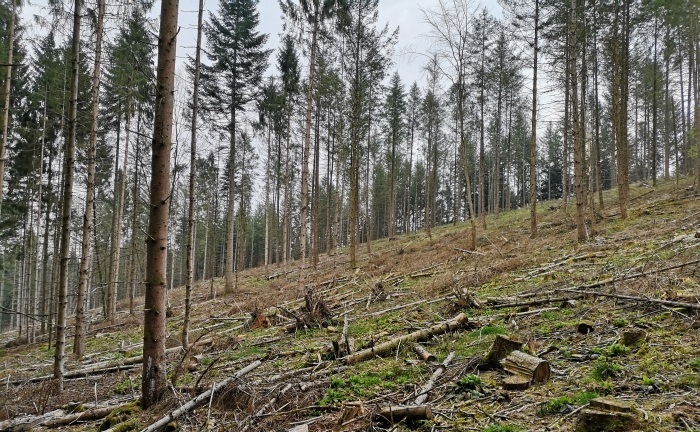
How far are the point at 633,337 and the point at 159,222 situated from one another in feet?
18.3

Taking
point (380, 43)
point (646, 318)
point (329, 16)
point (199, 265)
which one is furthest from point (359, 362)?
point (199, 265)

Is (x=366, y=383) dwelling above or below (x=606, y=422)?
below

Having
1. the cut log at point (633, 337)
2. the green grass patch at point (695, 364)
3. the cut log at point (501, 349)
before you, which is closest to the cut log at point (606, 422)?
the green grass patch at point (695, 364)

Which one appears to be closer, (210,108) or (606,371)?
(606,371)

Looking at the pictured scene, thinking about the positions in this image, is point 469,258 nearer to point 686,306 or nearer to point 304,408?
point 686,306

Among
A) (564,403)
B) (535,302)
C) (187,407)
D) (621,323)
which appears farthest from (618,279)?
(187,407)

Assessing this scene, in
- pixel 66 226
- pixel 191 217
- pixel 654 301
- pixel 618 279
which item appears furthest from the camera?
pixel 191 217

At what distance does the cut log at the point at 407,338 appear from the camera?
5.30 meters

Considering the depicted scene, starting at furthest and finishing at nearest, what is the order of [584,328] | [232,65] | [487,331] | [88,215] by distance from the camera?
1. [232,65]
2. [88,215]
3. [487,331]
4. [584,328]

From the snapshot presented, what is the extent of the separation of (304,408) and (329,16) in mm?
13466

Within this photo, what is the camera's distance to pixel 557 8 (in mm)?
14320

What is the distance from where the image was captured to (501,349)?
13.4 ft

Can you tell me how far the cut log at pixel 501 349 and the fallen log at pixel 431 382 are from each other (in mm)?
526

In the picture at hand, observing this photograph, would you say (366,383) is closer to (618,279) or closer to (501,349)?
(501,349)
